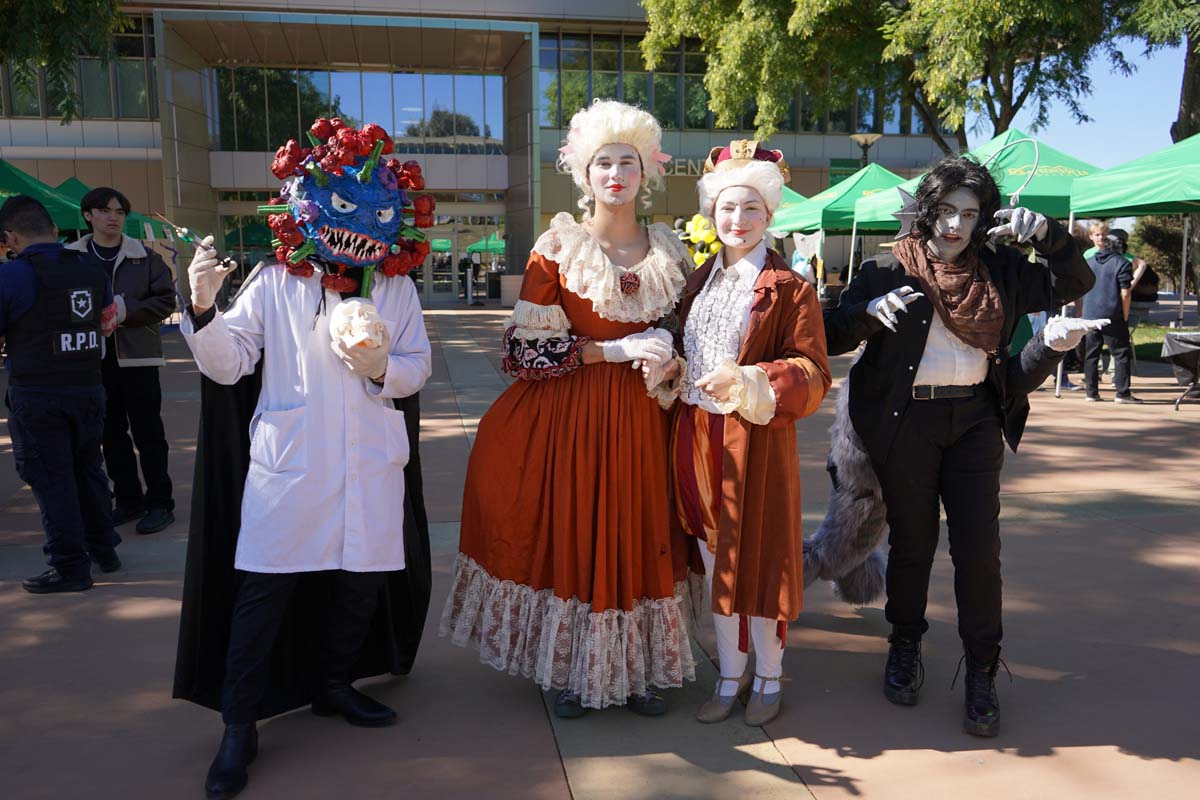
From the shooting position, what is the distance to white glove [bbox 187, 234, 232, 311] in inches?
101

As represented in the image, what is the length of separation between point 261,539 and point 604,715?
1.28 metres

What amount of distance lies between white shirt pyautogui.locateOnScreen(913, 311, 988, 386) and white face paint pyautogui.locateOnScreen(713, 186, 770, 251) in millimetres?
669

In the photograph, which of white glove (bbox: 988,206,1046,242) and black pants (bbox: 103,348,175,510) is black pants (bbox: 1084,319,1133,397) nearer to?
white glove (bbox: 988,206,1046,242)

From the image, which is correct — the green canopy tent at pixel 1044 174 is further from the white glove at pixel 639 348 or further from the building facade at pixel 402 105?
the building facade at pixel 402 105

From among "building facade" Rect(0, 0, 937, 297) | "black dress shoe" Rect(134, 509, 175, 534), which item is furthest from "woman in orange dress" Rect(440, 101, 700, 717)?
"building facade" Rect(0, 0, 937, 297)

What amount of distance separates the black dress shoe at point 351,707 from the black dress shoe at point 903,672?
1.73 metres

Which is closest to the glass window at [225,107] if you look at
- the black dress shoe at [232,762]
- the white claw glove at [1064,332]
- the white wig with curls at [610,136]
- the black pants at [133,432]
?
the black pants at [133,432]

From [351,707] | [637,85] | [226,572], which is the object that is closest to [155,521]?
[226,572]

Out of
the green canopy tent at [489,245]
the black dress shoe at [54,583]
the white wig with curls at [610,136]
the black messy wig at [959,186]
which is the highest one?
the green canopy tent at [489,245]

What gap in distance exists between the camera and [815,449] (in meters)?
7.30

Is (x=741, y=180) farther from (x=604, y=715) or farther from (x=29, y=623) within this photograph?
(x=29, y=623)

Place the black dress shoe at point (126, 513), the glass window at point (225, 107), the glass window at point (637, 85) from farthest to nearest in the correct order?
the glass window at point (637, 85), the glass window at point (225, 107), the black dress shoe at point (126, 513)

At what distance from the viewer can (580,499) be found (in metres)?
3.04

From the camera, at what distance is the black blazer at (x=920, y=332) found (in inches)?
121
